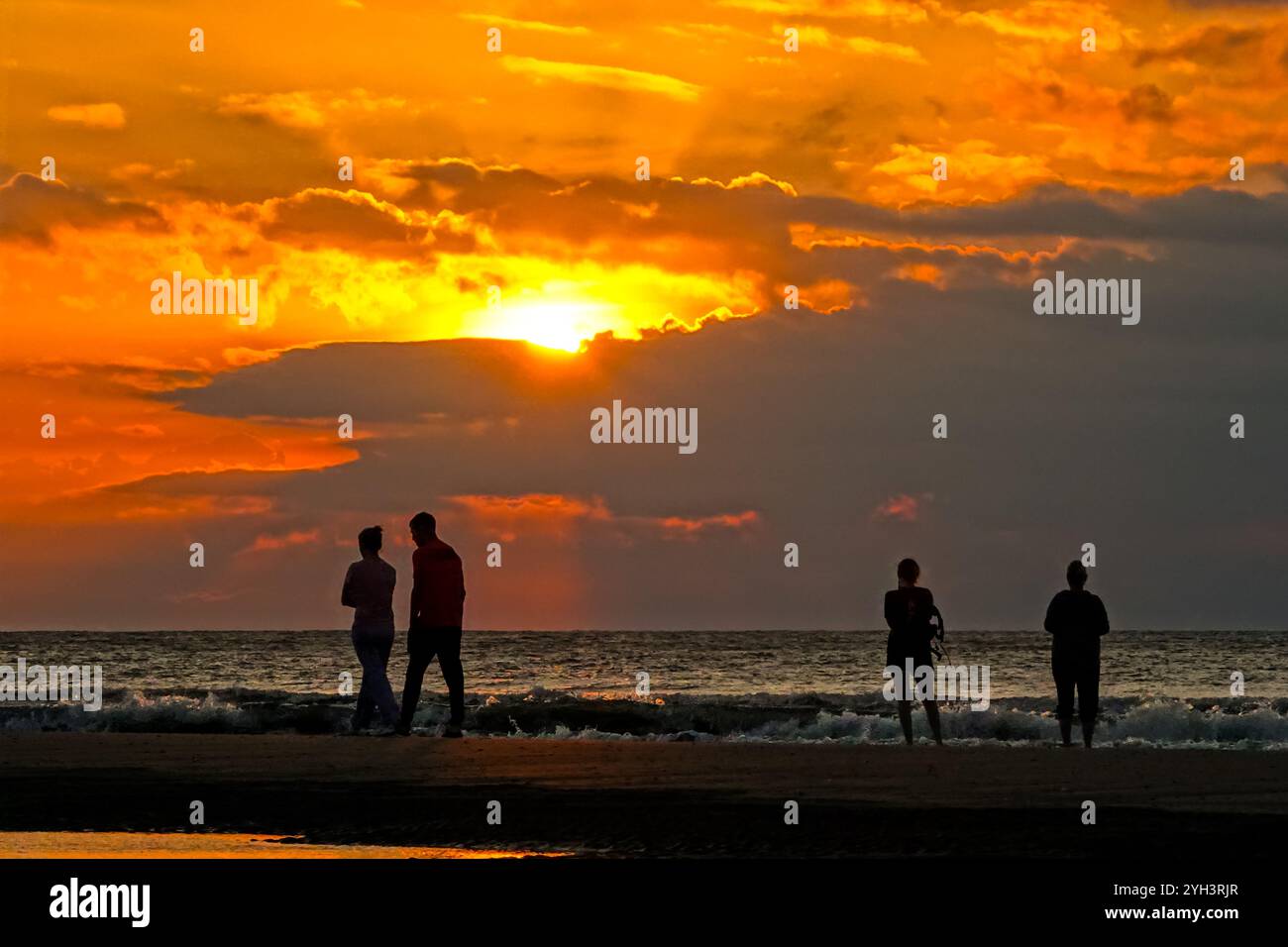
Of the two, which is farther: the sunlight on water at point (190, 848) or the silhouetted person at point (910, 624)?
the silhouetted person at point (910, 624)

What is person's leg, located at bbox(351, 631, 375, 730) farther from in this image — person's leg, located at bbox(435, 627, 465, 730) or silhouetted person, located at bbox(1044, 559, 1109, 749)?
silhouetted person, located at bbox(1044, 559, 1109, 749)

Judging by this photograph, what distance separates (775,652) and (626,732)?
49624 millimetres

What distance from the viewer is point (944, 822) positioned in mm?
11648

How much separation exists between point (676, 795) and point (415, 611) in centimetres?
528

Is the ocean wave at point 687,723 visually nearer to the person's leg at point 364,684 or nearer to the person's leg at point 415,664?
the person's leg at point 364,684

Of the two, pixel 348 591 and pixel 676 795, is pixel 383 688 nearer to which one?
pixel 348 591

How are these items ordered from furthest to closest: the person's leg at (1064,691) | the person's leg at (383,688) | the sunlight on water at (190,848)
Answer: the person's leg at (383,688) → the person's leg at (1064,691) → the sunlight on water at (190,848)

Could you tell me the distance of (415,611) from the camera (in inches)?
698

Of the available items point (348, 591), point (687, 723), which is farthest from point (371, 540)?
point (687, 723)

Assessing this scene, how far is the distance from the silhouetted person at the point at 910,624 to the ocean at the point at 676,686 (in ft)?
17.0

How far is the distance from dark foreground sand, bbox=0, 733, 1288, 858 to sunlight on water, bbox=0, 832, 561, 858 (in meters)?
0.29

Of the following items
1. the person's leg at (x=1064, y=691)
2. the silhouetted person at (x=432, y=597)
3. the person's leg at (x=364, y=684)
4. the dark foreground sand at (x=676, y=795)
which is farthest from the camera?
the person's leg at (x=1064, y=691)

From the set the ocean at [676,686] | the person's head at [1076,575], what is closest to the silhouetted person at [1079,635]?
the person's head at [1076,575]

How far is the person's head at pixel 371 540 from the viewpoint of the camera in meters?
17.9
